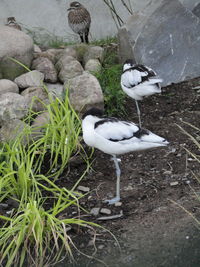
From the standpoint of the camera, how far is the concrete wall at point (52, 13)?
29.0 ft

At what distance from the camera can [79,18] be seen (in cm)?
809

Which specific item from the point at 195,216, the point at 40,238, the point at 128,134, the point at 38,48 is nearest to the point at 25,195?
the point at 40,238

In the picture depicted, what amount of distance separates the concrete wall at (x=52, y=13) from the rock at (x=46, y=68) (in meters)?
1.58

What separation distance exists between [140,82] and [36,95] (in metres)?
1.24

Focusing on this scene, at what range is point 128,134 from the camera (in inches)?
175

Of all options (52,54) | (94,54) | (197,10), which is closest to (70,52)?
(52,54)

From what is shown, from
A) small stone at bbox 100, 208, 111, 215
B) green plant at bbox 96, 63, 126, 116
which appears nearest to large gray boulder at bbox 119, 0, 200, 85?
green plant at bbox 96, 63, 126, 116

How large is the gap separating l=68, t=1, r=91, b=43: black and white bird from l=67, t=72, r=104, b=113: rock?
2297 millimetres

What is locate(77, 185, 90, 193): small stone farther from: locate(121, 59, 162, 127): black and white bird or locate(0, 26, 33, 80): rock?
locate(0, 26, 33, 80): rock

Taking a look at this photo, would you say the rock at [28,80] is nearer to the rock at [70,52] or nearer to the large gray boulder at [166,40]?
the rock at [70,52]

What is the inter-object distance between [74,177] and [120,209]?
2.46ft

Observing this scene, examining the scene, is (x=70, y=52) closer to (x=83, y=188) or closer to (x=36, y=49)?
(x=36, y=49)

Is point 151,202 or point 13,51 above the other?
point 13,51

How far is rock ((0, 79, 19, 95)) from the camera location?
21.1 feet
